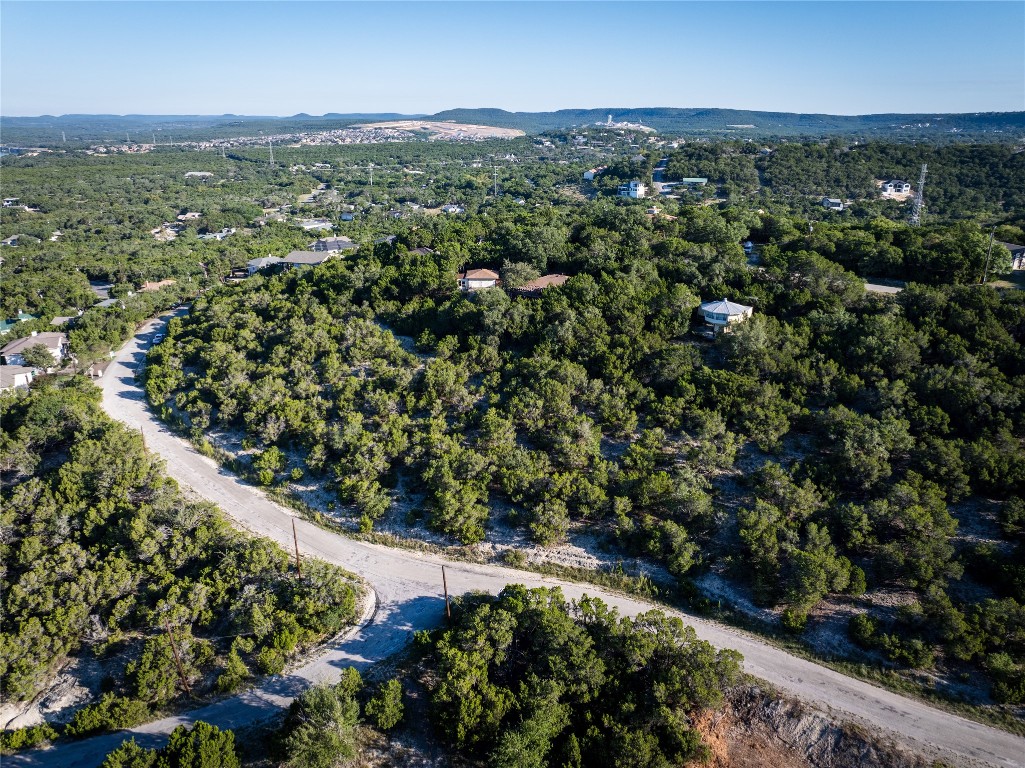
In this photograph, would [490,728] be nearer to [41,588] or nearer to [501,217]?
[41,588]

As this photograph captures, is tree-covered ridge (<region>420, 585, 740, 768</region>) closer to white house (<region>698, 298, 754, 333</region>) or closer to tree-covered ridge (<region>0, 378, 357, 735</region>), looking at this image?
tree-covered ridge (<region>0, 378, 357, 735</region>)

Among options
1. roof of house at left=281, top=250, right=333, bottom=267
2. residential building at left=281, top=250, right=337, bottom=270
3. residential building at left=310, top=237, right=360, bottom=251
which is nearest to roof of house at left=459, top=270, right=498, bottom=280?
residential building at left=281, top=250, right=337, bottom=270

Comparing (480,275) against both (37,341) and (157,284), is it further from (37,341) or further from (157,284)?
(157,284)

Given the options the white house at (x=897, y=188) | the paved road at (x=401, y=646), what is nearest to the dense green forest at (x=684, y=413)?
the paved road at (x=401, y=646)

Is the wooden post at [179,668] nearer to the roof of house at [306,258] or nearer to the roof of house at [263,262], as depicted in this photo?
the roof of house at [306,258]

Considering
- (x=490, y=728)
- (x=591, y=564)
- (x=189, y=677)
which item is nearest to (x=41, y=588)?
(x=189, y=677)

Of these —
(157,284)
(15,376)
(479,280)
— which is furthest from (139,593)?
(157,284)
